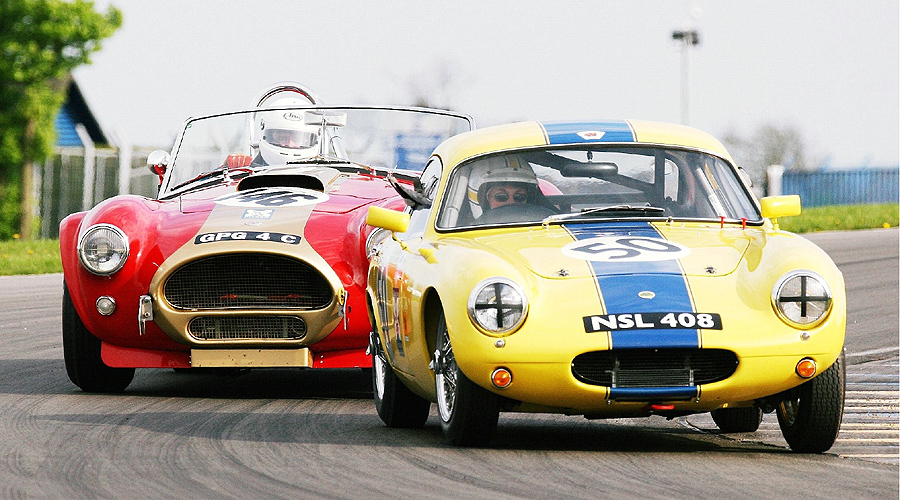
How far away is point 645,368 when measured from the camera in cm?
555

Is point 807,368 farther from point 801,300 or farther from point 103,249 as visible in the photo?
point 103,249

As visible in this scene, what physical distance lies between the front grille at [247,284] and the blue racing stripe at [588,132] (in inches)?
70.2

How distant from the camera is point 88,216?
8.50m

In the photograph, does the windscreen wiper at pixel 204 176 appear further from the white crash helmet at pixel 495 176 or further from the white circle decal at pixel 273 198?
the white crash helmet at pixel 495 176

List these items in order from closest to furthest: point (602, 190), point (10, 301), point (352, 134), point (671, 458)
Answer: point (671, 458) < point (602, 190) < point (352, 134) < point (10, 301)

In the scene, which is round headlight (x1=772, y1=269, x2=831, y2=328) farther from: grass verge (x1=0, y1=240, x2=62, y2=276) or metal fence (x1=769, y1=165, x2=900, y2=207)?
metal fence (x1=769, y1=165, x2=900, y2=207)

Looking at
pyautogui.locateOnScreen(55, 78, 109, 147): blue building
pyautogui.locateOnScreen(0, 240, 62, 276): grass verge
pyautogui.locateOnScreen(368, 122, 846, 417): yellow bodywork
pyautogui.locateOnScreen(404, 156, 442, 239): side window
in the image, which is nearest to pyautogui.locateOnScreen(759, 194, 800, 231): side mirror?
pyautogui.locateOnScreen(368, 122, 846, 417): yellow bodywork

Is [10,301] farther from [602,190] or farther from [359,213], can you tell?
[602,190]

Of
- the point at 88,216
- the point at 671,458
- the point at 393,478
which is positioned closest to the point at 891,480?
the point at 671,458

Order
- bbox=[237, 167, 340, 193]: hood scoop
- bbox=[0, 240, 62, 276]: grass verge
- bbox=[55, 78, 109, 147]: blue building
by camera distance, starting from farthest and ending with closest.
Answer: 1. bbox=[55, 78, 109, 147]: blue building
2. bbox=[0, 240, 62, 276]: grass verge
3. bbox=[237, 167, 340, 193]: hood scoop

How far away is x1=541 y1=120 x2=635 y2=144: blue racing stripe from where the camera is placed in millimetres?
6828

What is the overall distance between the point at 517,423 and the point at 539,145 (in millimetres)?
1338

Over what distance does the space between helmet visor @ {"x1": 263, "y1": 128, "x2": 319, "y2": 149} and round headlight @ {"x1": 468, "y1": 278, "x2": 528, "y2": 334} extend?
4.91m

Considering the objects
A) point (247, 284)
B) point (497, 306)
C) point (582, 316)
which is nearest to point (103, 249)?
point (247, 284)
